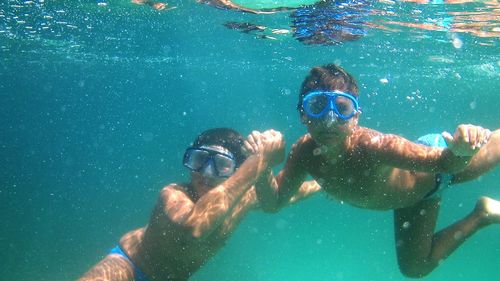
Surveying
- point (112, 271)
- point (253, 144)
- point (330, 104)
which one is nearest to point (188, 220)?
point (253, 144)

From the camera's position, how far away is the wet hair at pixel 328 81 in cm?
525

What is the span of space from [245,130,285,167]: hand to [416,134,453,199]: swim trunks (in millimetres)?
2468

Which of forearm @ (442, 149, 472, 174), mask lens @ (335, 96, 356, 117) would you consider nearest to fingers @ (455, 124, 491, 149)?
forearm @ (442, 149, 472, 174)

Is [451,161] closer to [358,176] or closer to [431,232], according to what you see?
[358,176]

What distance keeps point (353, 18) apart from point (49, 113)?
12775 cm

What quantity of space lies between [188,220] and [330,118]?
2307 mm

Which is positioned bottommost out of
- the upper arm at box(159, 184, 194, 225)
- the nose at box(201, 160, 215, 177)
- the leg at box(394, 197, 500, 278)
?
the leg at box(394, 197, 500, 278)

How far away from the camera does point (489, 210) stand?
20.8 ft

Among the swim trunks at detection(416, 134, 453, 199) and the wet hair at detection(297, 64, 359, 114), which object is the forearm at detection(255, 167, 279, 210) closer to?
the wet hair at detection(297, 64, 359, 114)

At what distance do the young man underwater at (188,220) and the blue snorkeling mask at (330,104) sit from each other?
2.17 ft

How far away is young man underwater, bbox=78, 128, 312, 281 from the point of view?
515 cm

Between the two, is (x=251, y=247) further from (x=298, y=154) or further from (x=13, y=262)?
(x=298, y=154)

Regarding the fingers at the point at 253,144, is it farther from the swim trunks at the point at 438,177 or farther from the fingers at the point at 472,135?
the swim trunks at the point at 438,177

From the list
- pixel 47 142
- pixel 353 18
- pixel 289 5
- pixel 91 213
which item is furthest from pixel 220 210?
pixel 47 142
